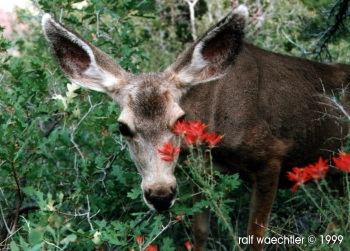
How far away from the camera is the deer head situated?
15.9ft

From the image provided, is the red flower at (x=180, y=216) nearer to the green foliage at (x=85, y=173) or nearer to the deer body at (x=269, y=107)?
the green foliage at (x=85, y=173)

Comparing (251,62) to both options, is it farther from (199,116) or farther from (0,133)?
(0,133)

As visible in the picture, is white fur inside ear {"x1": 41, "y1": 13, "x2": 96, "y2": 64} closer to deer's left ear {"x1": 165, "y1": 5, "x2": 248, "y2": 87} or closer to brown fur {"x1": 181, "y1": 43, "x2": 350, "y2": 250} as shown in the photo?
deer's left ear {"x1": 165, "y1": 5, "x2": 248, "y2": 87}

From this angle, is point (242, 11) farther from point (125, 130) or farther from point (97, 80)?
point (97, 80)

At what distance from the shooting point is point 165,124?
4965 millimetres

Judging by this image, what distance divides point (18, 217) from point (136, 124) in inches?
52.2

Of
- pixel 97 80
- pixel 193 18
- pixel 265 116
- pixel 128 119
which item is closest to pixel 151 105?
pixel 128 119

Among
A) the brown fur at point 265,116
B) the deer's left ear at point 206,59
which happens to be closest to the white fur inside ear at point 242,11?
the deer's left ear at point 206,59

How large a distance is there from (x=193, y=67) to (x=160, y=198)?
129cm

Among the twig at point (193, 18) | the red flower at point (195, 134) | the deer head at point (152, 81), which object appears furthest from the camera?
the twig at point (193, 18)

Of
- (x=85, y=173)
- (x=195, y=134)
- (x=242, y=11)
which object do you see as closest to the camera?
(x=195, y=134)

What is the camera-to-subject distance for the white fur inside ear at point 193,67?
5.47 meters

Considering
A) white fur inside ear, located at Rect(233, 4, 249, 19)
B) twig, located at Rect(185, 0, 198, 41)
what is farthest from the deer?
twig, located at Rect(185, 0, 198, 41)

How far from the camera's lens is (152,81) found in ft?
17.5
